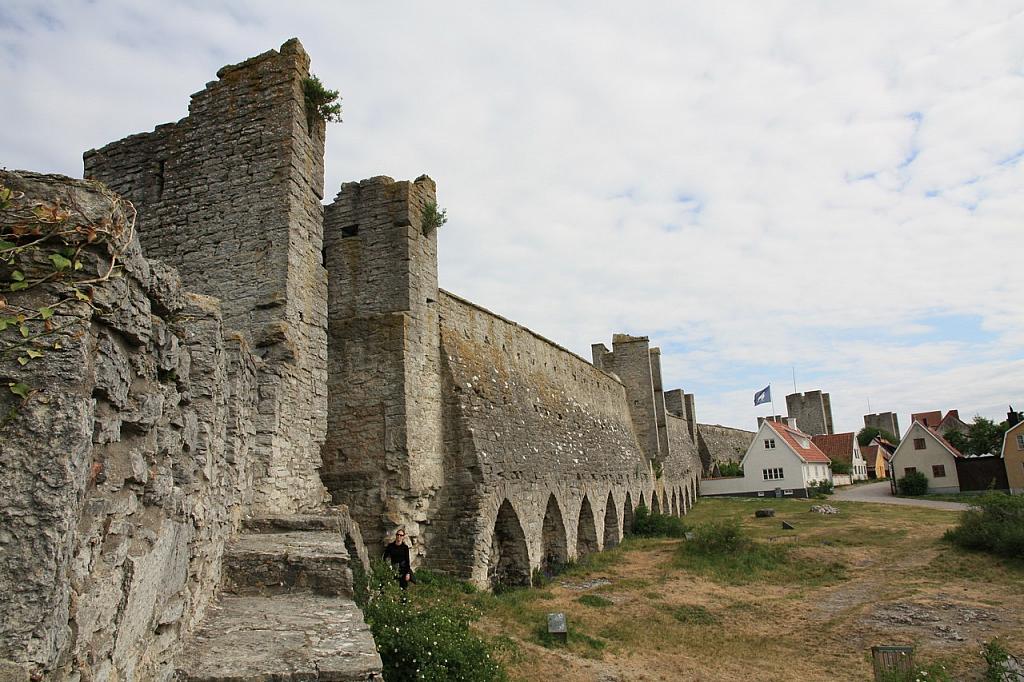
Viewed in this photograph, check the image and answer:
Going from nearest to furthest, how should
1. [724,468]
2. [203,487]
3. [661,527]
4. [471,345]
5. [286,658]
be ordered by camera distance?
[286,658] → [203,487] → [471,345] → [661,527] → [724,468]

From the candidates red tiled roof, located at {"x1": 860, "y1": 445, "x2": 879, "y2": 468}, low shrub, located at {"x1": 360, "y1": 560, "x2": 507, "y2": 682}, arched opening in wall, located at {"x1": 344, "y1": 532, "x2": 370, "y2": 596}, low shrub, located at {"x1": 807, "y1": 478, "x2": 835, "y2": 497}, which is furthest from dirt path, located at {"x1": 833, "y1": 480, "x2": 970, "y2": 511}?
low shrub, located at {"x1": 360, "y1": 560, "x2": 507, "y2": 682}

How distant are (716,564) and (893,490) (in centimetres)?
3052

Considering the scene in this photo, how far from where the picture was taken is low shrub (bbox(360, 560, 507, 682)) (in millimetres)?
6637

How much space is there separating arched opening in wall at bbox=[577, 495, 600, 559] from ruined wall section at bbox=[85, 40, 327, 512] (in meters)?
11.7

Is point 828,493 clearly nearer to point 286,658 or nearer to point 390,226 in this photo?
point 390,226

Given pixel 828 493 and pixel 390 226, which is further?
pixel 828 493

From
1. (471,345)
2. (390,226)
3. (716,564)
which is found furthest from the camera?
(716,564)

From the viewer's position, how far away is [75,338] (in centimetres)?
252

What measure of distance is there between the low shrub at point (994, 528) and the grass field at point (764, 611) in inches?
17.7

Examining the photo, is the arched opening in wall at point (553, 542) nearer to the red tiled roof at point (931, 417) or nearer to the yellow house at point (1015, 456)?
the yellow house at point (1015, 456)

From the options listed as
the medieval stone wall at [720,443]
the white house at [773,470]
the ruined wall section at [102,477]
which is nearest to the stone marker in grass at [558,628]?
the ruined wall section at [102,477]

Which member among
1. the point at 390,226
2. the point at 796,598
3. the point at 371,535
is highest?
the point at 390,226

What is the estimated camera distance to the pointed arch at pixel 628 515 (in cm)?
2516

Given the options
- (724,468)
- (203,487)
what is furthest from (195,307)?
(724,468)
